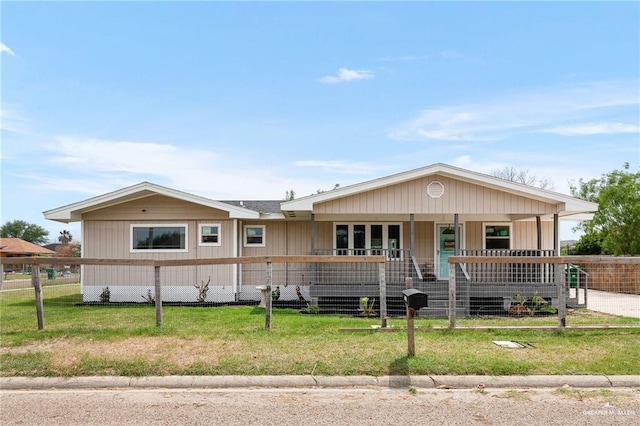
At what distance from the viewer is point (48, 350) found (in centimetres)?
666

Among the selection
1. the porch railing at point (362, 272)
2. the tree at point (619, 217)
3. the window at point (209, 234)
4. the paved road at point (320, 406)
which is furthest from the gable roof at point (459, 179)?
the tree at point (619, 217)

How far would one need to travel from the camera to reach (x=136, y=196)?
47.1 feet

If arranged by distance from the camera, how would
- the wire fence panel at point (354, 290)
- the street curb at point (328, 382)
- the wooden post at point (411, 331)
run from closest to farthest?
the street curb at point (328, 382), the wooden post at point (411, 331), the wire fence panel at point (354, 290)

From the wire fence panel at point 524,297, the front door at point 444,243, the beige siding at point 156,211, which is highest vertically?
the beige siding at point 156,211

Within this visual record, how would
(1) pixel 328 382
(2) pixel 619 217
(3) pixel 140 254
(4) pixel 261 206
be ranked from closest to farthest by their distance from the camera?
1. (1) pixel 328 382
2. (3) pixel 140 254
3. (4) pixel 261 206
4. (2) pixel 619 217

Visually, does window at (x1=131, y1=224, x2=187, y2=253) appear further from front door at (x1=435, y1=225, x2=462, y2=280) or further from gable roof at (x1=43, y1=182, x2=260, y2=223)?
front door at (x1=435, y1=225, x2=462, y2=280)

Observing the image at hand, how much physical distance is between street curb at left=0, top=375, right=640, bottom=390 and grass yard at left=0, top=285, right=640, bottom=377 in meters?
0.15

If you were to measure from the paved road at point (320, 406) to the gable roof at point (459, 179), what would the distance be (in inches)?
320

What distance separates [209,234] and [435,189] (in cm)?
703

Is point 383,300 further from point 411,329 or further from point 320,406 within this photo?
point 320,406

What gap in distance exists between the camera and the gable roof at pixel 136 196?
13.8m

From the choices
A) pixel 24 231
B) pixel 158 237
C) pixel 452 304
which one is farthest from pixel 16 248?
pixel 452 304

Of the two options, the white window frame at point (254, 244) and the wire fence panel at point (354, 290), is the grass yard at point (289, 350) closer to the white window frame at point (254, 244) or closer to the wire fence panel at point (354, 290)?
the wire fence panel at point (354, 290)

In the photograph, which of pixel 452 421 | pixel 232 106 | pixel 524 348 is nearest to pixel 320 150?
pixel 232 106
